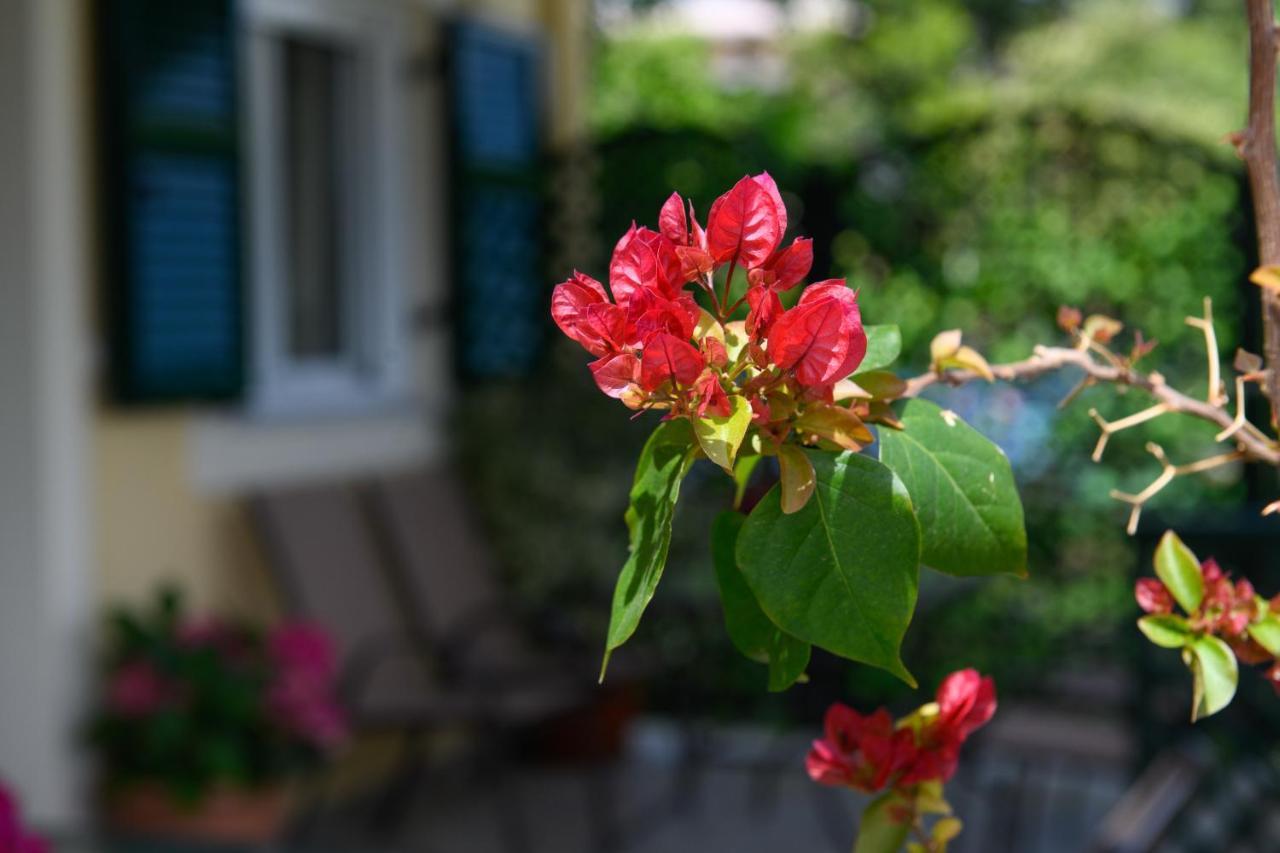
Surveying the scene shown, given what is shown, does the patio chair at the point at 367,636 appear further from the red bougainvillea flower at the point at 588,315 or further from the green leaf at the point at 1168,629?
the red bougainvillea flower at the point at 588,315

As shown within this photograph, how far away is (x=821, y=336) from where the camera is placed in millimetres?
732

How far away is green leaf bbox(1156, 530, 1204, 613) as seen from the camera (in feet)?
3.08

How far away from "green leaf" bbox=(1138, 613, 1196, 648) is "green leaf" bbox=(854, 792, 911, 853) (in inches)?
6.2

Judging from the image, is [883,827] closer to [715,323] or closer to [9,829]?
[715,323]

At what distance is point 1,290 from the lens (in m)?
4.08

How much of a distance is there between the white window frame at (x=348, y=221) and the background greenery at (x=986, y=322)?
47cm

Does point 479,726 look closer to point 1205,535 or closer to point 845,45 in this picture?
point 1205,535

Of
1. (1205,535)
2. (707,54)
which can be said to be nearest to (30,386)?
(1205,535)

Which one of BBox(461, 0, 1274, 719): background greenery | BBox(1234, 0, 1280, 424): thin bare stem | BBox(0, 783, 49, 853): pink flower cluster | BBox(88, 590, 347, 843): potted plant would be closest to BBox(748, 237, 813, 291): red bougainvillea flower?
BBox(1234, 0, 1280, 424): thin bare stem

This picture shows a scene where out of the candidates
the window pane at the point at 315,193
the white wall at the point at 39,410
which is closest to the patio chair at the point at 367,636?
the window pane at the point at 315,193

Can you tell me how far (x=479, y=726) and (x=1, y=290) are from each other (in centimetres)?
168

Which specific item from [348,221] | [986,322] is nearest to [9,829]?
[348,221]

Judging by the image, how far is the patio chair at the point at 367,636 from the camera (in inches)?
186

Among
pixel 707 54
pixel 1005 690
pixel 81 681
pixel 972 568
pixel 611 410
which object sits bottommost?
pixel 1005 690
